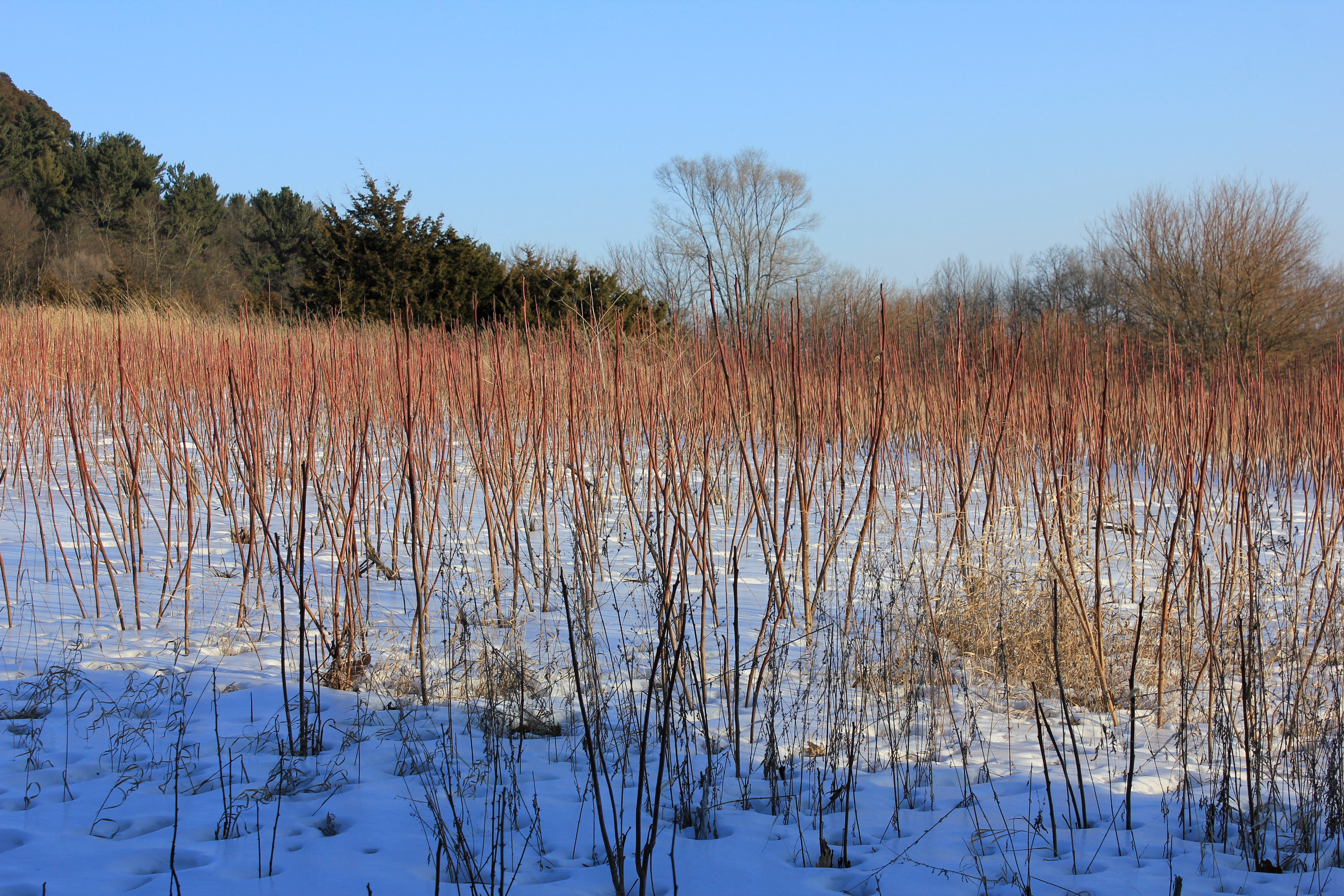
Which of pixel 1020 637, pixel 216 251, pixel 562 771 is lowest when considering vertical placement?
pixel 562 771

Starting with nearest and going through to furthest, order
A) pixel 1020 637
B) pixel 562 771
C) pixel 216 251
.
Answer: pixel 562 771 < pixel 1020 637 < pixel 216 251

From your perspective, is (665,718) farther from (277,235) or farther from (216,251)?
(277,235)

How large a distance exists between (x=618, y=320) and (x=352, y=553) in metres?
1.39

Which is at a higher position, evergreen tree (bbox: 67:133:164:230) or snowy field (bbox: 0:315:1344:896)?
evergreen tree (bbox: 67:133:164:230)

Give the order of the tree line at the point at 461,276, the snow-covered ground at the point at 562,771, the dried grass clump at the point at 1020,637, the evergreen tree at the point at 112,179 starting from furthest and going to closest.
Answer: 1. the evergreen tree at the point at 112,179
2. the tree line at the point at 461,276
3. the dried grass clump at the point at 1020,637
4. the snow-covered ground at the point at 562,771

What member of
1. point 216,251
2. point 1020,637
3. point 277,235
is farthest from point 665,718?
point 277,235

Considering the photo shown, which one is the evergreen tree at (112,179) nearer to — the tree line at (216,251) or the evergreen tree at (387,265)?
the tree line at (216,251)

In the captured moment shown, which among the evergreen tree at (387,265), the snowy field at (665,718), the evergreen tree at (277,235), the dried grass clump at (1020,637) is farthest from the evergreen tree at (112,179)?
the dried grass clump at (1020,637)

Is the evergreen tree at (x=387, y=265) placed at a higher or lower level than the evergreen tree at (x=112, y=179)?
lower

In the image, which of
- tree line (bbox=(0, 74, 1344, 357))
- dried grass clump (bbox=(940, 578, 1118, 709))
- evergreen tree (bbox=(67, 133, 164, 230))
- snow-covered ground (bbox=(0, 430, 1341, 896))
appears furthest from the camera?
evergreen tree (bbox=(67, 133, 164, 230))

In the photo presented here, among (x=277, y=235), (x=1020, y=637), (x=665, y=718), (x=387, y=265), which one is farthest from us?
Answer: (x=277, y=235)

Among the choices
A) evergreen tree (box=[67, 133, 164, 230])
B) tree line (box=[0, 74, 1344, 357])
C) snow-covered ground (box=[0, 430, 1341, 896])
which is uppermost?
evergreen tree (box=[67, 133, 164, 230])

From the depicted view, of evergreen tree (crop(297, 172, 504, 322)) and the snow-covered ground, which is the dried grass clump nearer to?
the snow-covered ground

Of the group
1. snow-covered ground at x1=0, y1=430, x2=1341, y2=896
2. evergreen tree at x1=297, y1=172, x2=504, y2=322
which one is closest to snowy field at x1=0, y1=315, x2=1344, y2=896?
snow-covered ground at x1=0, y1=430, x2=1341, y2=896
